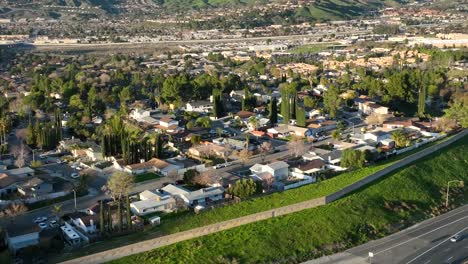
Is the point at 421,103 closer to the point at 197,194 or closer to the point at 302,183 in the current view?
the point at 302,183

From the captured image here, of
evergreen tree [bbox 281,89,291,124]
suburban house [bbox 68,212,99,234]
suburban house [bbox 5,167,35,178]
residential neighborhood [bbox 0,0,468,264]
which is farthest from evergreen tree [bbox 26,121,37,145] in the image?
evergreen tree [bbox 281,89,291,124]

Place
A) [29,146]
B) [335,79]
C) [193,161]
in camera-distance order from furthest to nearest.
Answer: [335,79] → [29,146] → [193,161]

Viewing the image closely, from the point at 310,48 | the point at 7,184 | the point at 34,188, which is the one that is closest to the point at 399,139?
the point at 34,188

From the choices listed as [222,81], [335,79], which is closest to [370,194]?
[222,81]

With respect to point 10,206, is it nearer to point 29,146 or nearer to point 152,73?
point 29,146

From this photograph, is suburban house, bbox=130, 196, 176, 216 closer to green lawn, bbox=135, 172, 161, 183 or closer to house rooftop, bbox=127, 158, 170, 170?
green lawn, bbox=135, 172, 161, 183

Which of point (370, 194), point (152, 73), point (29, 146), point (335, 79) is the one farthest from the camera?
point (152, 73)

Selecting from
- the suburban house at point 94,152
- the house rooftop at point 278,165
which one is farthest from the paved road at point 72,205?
the suburban house at point 94,152
